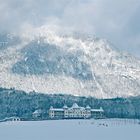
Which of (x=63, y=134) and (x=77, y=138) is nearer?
(x=77, y=138)

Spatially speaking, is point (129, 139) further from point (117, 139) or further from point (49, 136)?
point (49, 136)

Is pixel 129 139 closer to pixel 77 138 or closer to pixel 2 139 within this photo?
pixel 77 138

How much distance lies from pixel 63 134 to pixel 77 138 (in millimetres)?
17102

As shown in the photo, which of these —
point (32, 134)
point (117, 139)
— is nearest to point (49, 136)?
point (32, 134)

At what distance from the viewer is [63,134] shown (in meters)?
193

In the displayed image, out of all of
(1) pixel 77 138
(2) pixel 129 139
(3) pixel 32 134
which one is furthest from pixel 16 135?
(2) pixel 129 139

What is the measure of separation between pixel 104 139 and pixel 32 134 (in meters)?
26.0

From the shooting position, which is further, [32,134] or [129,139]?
[32,134]

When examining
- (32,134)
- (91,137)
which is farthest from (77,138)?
(32,134)

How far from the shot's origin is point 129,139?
175m

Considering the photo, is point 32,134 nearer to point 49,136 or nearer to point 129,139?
point 49,136

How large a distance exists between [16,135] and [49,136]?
10007 millimetres

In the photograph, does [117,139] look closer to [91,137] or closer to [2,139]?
[91,137]

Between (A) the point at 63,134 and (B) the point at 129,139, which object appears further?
(A) the point at 63,134
